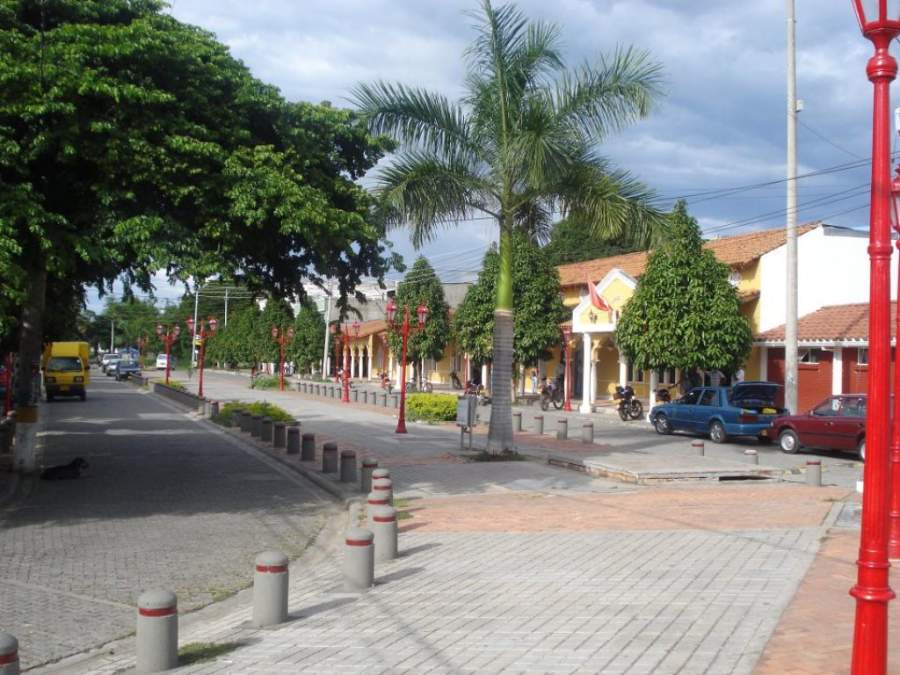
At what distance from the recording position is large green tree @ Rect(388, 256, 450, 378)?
53.2 meters

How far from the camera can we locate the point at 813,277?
33156mm

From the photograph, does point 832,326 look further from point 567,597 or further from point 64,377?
point 64,377

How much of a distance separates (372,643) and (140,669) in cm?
159

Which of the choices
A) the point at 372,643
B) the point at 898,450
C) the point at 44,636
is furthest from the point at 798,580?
the point at 44,636

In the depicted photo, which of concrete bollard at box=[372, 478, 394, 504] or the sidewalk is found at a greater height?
concrete bollard at box=[372, 478, 394, 504]

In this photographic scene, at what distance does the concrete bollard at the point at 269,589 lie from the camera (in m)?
6.88

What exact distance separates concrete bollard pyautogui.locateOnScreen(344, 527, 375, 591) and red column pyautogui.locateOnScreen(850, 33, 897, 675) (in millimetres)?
4408

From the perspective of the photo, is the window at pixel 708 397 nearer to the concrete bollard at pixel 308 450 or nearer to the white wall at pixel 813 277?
the white wall at pixel 813 277

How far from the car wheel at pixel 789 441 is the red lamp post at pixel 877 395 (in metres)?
17.9

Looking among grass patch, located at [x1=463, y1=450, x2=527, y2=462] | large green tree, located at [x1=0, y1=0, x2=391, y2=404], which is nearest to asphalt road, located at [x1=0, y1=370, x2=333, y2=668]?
large green tree, located at [x1=0, y1=0, x2=391, y2=404]

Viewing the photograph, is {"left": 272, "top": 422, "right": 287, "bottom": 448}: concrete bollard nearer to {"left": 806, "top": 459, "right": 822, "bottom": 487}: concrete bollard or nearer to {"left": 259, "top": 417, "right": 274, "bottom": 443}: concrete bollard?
{"left": 259, "top": 417, "right": 274, "bottom": 443}: concrete bollard

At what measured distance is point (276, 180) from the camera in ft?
38.3

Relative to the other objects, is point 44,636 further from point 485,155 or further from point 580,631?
point 485,155

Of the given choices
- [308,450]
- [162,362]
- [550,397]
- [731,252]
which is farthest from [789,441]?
[162,362]
